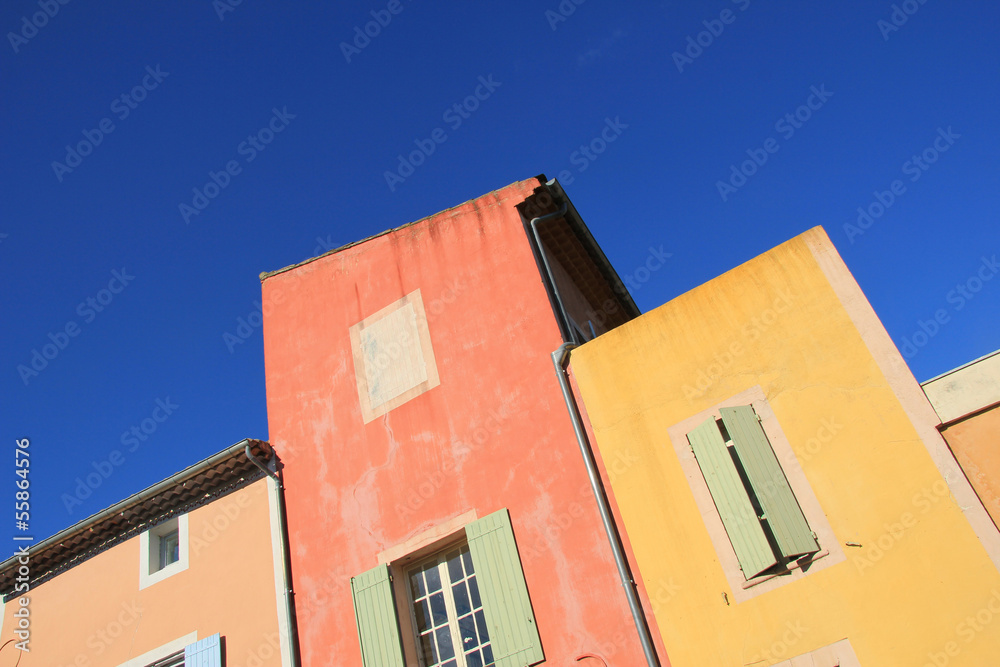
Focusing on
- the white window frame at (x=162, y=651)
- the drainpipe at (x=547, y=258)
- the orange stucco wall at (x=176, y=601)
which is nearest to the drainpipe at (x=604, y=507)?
the drainpipe at (x=547, y=258)

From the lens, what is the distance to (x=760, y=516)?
730cm

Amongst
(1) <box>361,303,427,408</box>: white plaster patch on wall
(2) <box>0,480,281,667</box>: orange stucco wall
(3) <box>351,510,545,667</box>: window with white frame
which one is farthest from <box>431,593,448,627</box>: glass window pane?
(1) <box>361,303,427,408</box>: white plaster patch on wall

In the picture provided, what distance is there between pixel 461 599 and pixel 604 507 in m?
2.05

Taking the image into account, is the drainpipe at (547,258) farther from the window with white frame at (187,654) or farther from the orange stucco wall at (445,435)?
the window with white frame at (187,654)

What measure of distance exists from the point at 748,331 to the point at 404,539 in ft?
Answer: 15.4

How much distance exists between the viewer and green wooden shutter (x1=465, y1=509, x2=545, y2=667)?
791cm

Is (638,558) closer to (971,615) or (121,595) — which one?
(971,615)

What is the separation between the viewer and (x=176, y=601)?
33.5 ft

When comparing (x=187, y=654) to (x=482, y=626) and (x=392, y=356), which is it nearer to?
(x=482, y=626)

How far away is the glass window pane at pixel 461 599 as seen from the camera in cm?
861

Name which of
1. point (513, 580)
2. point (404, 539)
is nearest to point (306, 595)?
point (404, 539)

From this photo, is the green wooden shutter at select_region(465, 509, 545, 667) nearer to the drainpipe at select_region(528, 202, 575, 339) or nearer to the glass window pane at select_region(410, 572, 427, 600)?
the glass window pane at select_region(410, 572, 427, 600)

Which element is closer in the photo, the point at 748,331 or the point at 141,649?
the point at 748,331

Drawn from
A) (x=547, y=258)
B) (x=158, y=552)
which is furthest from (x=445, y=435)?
(x=158, y=552)
